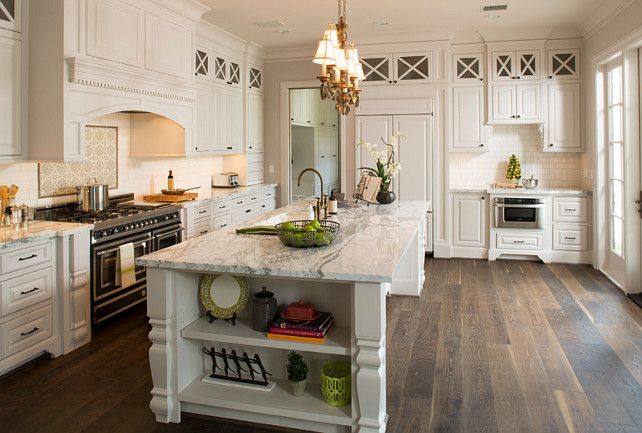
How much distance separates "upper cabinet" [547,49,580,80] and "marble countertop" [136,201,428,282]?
399 cm

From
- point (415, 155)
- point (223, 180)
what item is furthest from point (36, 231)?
point (415, 155)

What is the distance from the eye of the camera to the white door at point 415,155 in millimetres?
6668

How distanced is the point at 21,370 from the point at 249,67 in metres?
4.92

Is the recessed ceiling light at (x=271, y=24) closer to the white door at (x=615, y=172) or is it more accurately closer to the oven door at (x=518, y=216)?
the oven door at (x=518, y=216)

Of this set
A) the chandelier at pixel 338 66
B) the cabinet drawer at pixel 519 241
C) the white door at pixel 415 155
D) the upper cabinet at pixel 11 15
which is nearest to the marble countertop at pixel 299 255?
the chandelier at pixel 338 66

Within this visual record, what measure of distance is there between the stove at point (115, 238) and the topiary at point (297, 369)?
1.96m

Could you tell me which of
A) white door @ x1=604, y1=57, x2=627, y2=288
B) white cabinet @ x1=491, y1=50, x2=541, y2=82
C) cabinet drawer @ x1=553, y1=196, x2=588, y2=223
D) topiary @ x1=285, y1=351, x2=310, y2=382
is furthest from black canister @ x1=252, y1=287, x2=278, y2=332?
white cabinet @ x1=491, y1=50, x2=541, y2=82

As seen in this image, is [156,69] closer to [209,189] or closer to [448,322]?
[209,189]

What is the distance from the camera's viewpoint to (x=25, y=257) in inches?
126

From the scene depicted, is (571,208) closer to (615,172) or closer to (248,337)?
(615,172)

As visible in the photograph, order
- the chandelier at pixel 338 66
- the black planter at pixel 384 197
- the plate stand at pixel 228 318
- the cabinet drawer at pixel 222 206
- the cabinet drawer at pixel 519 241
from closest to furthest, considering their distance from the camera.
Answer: the plate stand at pixel 228 318 < the chandelier at pixel 338 66 < the black planter at pixel 384 197 < the cabinet drawer at pixel 222 206 < the cabinet drawer at pixel 519 241

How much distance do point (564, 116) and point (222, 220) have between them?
4.43 m

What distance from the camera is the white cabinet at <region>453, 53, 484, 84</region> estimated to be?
6.66 m

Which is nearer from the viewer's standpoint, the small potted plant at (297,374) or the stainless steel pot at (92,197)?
the small potted plant at (297,374)
